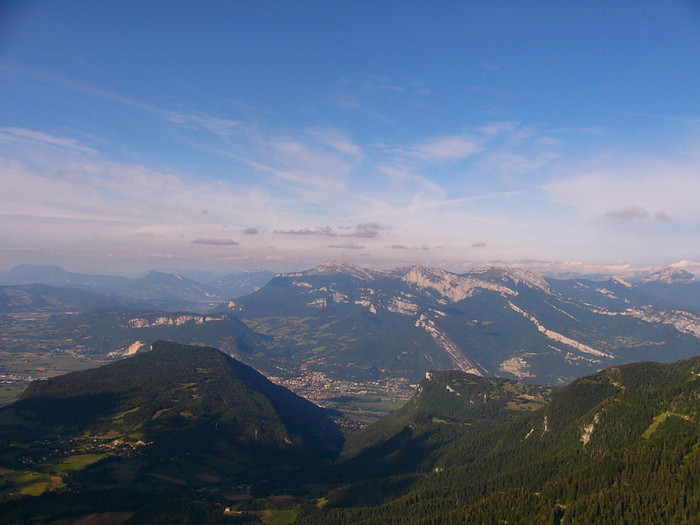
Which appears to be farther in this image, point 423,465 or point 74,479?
point 423,465

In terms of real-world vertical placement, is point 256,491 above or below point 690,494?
below

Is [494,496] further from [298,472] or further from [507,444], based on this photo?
[298,472]

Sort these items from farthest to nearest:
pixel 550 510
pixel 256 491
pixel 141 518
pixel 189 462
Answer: pixel 189 462
pixel 256 491
pixel 141 518
pixel 550 510

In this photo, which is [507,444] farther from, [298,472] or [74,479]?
[74,479]

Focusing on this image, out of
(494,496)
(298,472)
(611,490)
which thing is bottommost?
(298,472)

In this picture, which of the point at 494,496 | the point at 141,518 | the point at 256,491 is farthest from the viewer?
the point at 256,491

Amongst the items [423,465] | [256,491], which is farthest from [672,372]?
[256,491]

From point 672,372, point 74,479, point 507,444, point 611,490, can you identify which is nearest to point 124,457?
point 74,479
